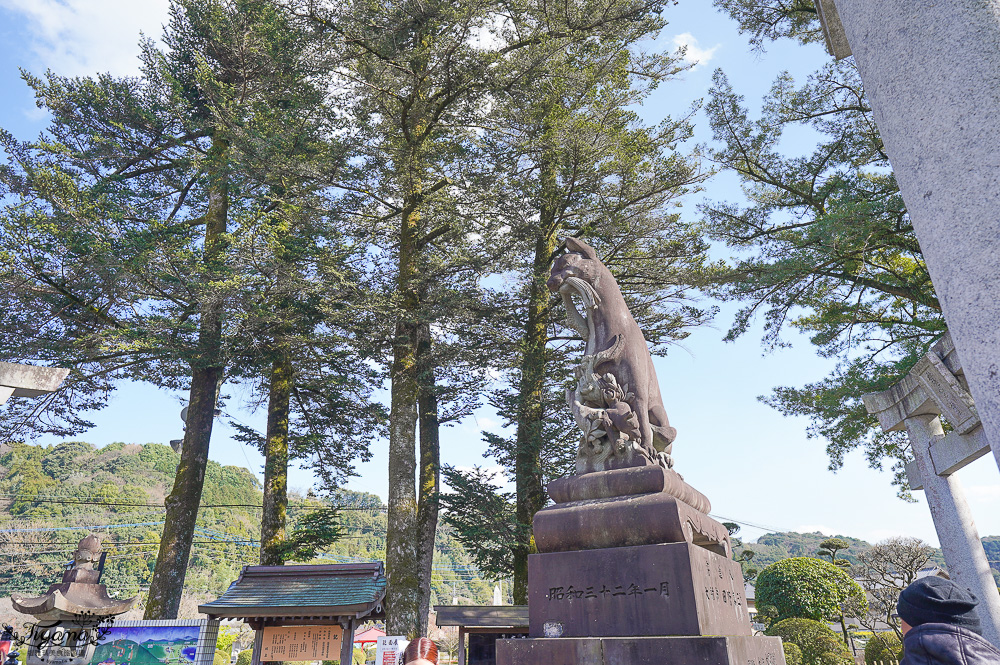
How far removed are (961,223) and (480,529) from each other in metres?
10.1

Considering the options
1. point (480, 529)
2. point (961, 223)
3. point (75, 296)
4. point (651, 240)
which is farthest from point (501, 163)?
point (961, 223)

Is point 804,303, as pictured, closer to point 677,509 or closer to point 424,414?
point 424,414

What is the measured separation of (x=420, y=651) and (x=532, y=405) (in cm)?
837

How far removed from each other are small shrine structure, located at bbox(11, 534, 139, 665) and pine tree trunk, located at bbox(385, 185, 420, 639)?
4.01 metres

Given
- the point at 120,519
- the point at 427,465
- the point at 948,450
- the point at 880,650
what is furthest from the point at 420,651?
the point at 120,519

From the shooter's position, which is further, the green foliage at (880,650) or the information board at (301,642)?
the green foliage at (880,650)

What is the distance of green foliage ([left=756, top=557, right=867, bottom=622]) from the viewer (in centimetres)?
1432

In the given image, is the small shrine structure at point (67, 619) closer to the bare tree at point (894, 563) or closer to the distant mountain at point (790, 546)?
the bare tree at point (894, 563)

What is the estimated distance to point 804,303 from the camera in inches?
472

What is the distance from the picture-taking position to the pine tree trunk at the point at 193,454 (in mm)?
10883

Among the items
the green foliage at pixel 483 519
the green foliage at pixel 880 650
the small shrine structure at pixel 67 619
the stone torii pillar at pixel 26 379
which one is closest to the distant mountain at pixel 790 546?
the green foliage at pixel 880 650

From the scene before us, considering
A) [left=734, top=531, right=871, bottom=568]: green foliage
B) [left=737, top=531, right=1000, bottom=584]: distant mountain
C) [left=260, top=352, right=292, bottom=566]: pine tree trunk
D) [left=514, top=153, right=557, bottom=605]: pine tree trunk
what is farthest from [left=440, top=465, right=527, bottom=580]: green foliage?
[left=734, top=531, right=871, bottom=568]: green foliage

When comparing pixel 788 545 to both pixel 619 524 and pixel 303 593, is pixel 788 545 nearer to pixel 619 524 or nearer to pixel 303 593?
pixel 303 593

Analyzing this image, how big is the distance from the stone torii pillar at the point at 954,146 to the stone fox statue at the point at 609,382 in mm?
3032
